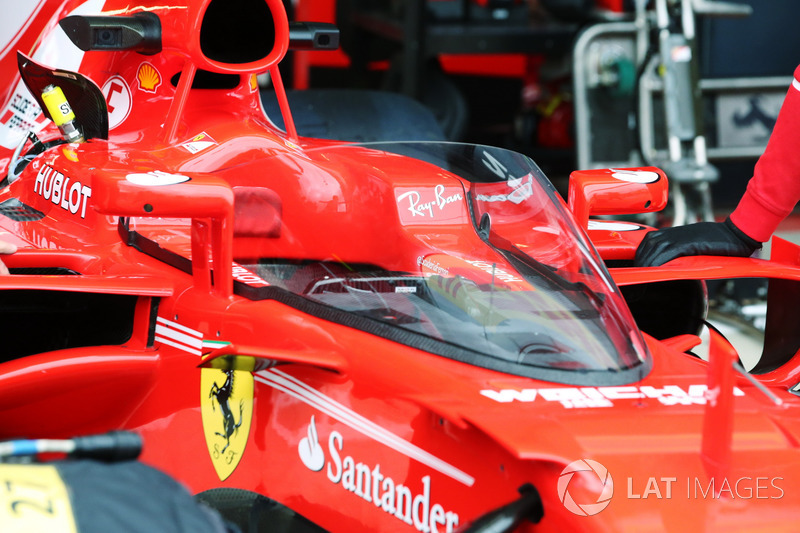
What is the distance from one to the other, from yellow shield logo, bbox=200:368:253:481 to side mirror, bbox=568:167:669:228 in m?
0.82

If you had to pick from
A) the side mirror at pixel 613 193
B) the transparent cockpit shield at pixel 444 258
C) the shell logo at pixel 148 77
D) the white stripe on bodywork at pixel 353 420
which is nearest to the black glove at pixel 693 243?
the side mirror at pixel 613 193

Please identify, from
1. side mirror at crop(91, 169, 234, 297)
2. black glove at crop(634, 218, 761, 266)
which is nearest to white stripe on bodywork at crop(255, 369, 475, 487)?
side mirror at crop(91, 169, 234, 297)

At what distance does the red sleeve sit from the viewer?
238 centimetres

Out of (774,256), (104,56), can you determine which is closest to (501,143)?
(104,56)

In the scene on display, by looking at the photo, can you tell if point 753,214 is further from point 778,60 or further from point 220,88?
point 778,60

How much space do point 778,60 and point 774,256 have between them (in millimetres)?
4629

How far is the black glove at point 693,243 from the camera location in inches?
88.3

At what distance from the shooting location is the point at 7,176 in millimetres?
2908

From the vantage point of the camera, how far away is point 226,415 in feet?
5.74

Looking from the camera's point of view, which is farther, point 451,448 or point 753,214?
point 753,214

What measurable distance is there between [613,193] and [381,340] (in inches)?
30.5

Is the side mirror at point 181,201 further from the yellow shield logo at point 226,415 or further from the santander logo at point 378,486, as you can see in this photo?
the santander logo at point 378,486

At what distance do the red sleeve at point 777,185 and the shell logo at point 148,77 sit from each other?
1551mm

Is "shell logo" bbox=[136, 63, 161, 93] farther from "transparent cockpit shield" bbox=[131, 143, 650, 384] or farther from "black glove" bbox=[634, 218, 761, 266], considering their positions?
"black glove" bbox=[634, 218, 761, 266]
